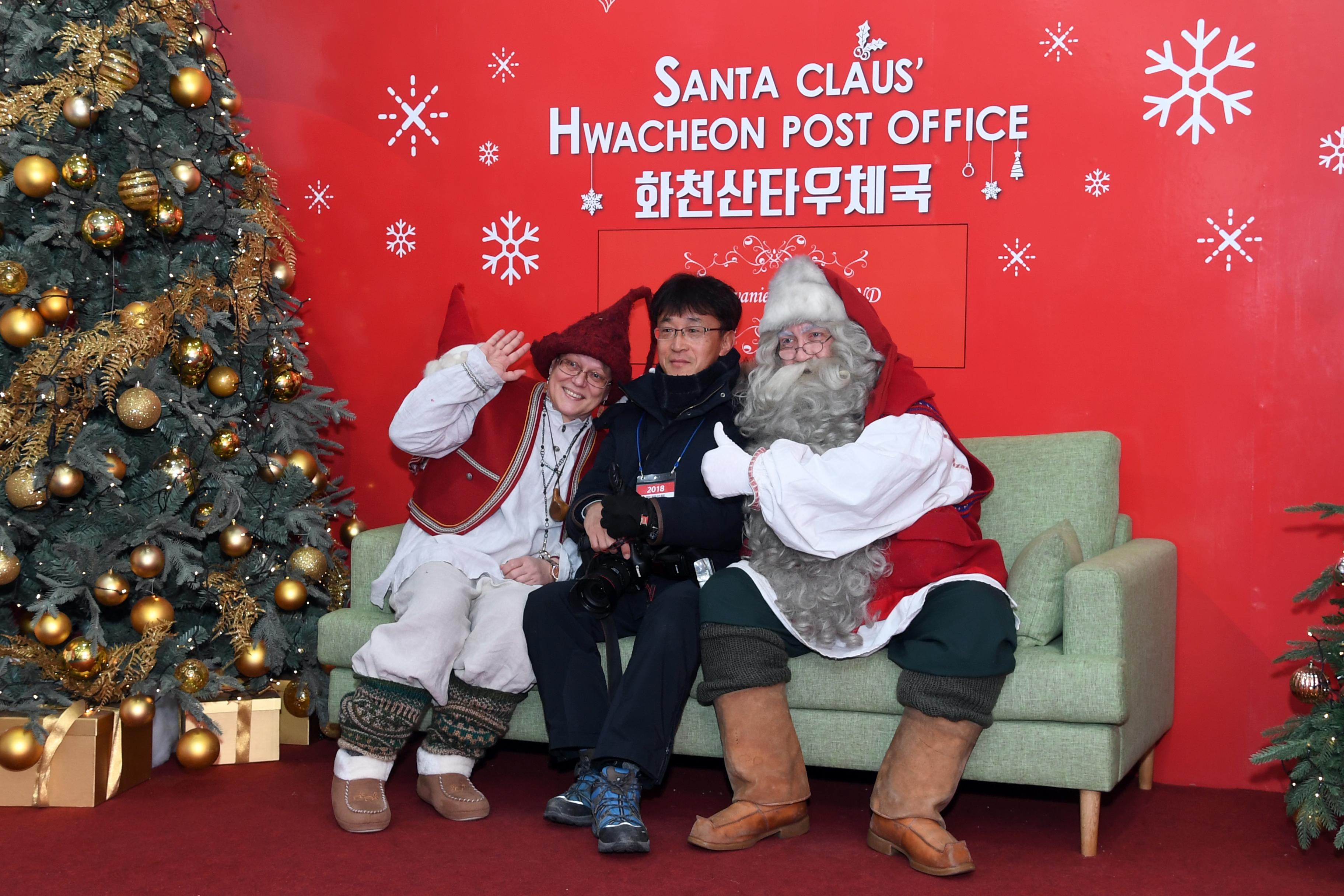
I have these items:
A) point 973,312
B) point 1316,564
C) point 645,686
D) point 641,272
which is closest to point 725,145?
point 641,272

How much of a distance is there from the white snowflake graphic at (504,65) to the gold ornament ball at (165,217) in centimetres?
123

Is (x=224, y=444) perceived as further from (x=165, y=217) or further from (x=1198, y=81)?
(x=1198, y=81)

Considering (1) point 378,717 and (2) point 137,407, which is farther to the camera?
(2) point 137,407

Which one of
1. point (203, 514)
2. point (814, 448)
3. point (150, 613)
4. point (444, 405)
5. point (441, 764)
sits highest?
point (444, 405)

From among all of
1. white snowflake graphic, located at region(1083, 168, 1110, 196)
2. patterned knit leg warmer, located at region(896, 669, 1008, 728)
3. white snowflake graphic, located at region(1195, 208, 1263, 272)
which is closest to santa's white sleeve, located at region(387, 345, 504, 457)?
patterned knit leg warmer, located at region(896, 669, 1008, 728)

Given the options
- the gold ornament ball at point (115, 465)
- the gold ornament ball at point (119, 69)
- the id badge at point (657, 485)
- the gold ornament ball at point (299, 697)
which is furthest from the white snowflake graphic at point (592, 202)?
the gold ornament ball at point (299, 697)

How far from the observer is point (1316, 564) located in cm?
328

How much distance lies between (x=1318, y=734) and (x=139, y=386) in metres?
3.12

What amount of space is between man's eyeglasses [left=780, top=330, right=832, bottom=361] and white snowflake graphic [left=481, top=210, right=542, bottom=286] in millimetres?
1248

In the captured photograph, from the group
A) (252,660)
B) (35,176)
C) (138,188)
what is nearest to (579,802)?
(252,660)

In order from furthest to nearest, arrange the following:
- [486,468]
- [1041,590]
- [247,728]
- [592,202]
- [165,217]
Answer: [592,202] → [247,728] → [486,468] → [165,217] → [1041,590]

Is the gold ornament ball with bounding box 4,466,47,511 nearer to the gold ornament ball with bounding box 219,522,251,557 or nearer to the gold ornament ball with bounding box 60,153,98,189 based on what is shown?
the gold ornament ball with bounding box 219,522,251,557

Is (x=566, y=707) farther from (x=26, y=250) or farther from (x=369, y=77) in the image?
(x=369, y=77)

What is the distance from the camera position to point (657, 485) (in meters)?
3.04
